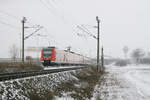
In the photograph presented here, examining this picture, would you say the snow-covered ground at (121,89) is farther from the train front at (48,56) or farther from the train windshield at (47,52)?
the train windshield at (47,52)

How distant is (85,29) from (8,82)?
2061cm

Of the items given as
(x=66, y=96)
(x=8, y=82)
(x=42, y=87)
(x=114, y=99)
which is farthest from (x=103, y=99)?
(x=8, y=82)

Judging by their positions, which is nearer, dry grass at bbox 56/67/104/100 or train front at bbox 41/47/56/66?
dry grass at bbox 56/67/104/100

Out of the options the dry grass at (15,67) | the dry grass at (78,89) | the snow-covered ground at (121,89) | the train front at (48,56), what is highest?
the train front at (48,56)

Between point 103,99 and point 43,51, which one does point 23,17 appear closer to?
point 43,51

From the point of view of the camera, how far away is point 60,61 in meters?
36.0

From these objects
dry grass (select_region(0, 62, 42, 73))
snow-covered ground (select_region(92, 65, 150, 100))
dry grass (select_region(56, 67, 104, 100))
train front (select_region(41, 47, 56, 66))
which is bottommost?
snow-covered ground (select_region(92, 65, 150, 100))

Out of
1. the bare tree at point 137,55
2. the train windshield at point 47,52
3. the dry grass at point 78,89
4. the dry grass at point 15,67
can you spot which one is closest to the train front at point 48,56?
the train windshield at point 47,52

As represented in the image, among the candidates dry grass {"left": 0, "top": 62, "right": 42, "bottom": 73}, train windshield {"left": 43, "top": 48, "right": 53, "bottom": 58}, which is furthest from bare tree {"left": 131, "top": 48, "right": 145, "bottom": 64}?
dry grass {"left": 0, "top": 62, "right": 42, "bottom": 73}

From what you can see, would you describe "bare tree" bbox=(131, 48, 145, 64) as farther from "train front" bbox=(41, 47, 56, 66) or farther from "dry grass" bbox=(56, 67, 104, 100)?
"dry grass" bbox=(56, 67, 104, 100)

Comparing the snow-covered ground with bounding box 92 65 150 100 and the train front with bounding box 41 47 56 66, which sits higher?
the train front with bounding box 41 47 56 66

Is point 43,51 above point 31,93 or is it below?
above

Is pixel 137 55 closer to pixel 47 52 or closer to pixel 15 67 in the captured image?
pixel 47 52

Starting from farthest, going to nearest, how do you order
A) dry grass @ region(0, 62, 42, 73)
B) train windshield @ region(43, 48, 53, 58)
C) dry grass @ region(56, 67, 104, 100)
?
train windshield @ region(43, 48, 53, 58)
dry grass @ region(0, 62, 42, 73)
dry grass @ region(56, 67, 104, 100)
